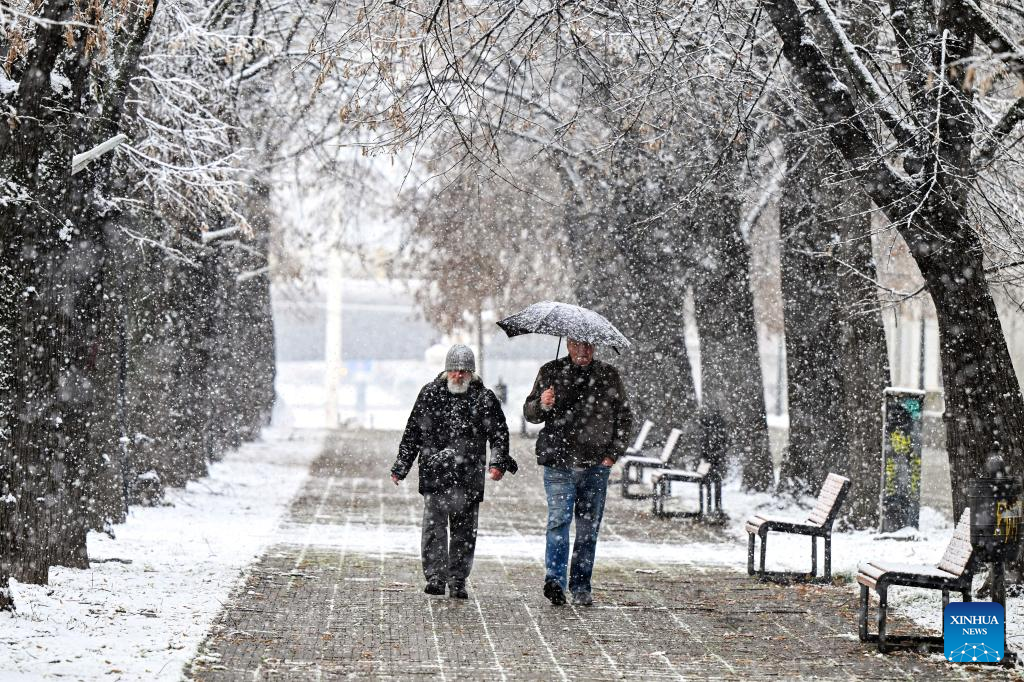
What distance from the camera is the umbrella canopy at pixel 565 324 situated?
10195 mm

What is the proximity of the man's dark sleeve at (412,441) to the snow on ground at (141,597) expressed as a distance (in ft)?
4.98

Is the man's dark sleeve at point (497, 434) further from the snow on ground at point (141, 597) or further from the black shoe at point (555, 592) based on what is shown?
the snow on ground at point (141, 597)

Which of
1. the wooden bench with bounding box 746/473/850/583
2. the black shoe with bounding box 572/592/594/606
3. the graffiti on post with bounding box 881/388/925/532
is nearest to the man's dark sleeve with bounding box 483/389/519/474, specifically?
the black shoe with bounding box 572/592/594/606

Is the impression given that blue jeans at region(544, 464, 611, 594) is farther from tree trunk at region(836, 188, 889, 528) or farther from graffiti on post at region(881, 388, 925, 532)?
Answer: tree trunk at region(836, 188, 889, 528)

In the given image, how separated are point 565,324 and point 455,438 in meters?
1.12

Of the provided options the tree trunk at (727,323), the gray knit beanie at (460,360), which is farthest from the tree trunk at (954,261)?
the tree trunk at (727,323)

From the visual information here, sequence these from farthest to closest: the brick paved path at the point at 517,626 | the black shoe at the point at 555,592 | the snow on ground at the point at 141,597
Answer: the black shoe at the point at 555,592 → the brick paved path at the point at 517,626 → the snow on ground at the point at 141,597

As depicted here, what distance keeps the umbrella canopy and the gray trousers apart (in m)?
1.27

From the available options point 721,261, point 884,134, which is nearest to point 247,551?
point 884,134

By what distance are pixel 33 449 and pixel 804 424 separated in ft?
33.6

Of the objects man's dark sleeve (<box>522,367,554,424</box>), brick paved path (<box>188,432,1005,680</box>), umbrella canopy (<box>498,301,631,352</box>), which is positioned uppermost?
umbrella canopy (<box>498,301,631,352</box>)

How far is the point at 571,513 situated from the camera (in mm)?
10055

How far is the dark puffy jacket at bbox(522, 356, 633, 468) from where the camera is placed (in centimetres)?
992

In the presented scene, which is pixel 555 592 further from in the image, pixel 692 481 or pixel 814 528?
pixel 692 481
